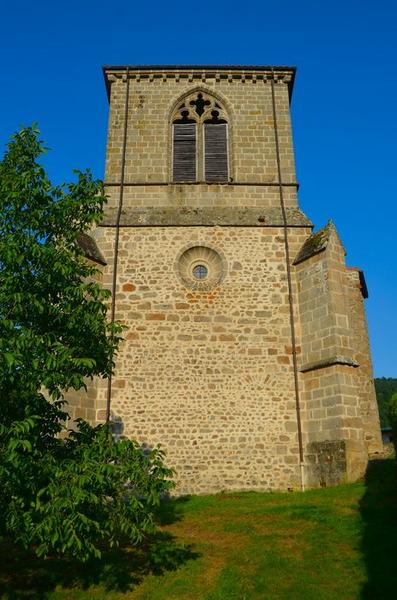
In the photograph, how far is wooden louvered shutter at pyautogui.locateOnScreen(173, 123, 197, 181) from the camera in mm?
15641

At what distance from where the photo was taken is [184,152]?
16.0 m

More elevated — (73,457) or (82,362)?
(82,362)

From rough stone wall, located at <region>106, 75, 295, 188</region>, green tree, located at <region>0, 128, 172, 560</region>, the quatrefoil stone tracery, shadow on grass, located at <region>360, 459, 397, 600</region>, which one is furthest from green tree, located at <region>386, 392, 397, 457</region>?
the quatrefoil stone tracery

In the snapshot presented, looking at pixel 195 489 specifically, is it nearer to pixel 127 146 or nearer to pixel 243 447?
pixel 243 447

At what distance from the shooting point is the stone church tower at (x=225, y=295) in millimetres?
12320

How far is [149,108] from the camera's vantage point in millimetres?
16297

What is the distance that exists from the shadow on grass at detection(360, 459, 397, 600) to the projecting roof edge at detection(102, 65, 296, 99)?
38.9 ft

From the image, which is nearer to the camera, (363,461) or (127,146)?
(363,461)

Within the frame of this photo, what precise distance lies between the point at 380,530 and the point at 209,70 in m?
13.9

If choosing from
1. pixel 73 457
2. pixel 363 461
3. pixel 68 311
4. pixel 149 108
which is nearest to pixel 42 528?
pixel 73 457

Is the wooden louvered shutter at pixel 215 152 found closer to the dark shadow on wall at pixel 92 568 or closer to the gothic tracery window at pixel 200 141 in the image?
the gothic tracery window at pixel 200 141

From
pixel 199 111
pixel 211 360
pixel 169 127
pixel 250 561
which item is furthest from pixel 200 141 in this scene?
pixel 250 561

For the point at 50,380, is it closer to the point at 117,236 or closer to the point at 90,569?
the point at 90,569

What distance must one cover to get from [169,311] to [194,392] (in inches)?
85.0
